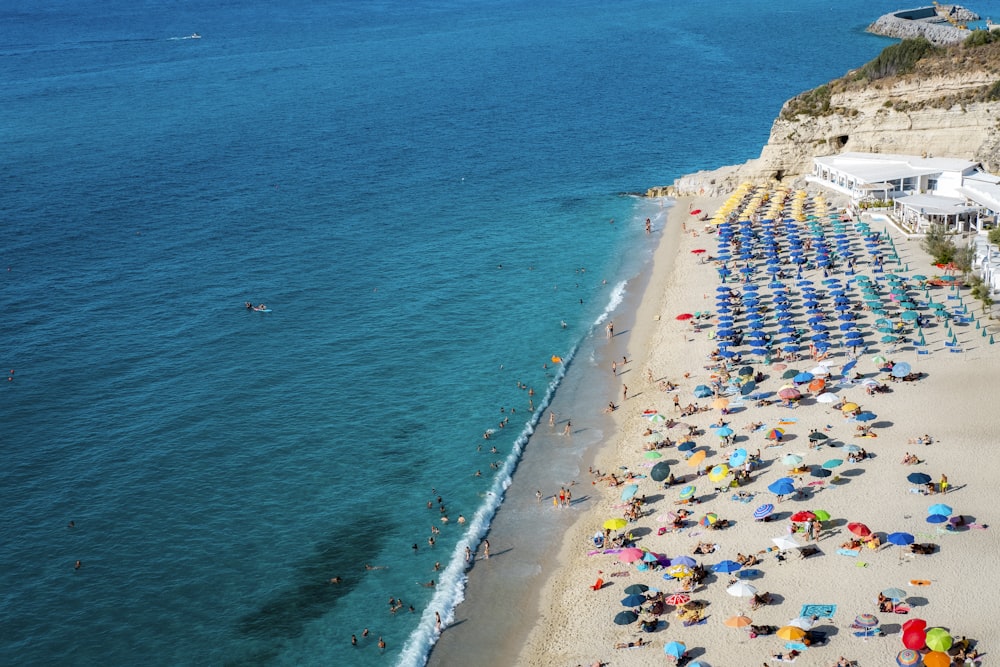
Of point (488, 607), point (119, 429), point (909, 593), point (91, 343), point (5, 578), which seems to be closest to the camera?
point (909, 593)

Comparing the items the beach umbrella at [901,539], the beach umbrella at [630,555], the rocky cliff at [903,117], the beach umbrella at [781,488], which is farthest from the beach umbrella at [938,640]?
the rocky cliff at [903,117]

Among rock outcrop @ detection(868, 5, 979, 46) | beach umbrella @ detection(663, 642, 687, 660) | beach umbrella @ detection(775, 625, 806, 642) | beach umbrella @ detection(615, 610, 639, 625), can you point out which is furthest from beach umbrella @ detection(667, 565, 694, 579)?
rock outcrop @ detection(868, 5, 979, 46)

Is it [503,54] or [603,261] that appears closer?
[603,261]

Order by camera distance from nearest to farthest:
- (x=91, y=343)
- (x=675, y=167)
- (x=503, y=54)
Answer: (x=91, y=343), (x=675, y=167), (x=503, y=54)

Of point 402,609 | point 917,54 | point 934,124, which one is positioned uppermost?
point 917,54

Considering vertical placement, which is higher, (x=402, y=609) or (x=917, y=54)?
(x=917, y=54)

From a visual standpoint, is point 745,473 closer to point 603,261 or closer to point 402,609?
point 402,609

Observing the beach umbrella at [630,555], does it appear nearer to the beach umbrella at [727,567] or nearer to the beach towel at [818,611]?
the beach umbrella at [727,567]

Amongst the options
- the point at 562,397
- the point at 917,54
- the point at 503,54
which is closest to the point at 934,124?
the point at 917,54
